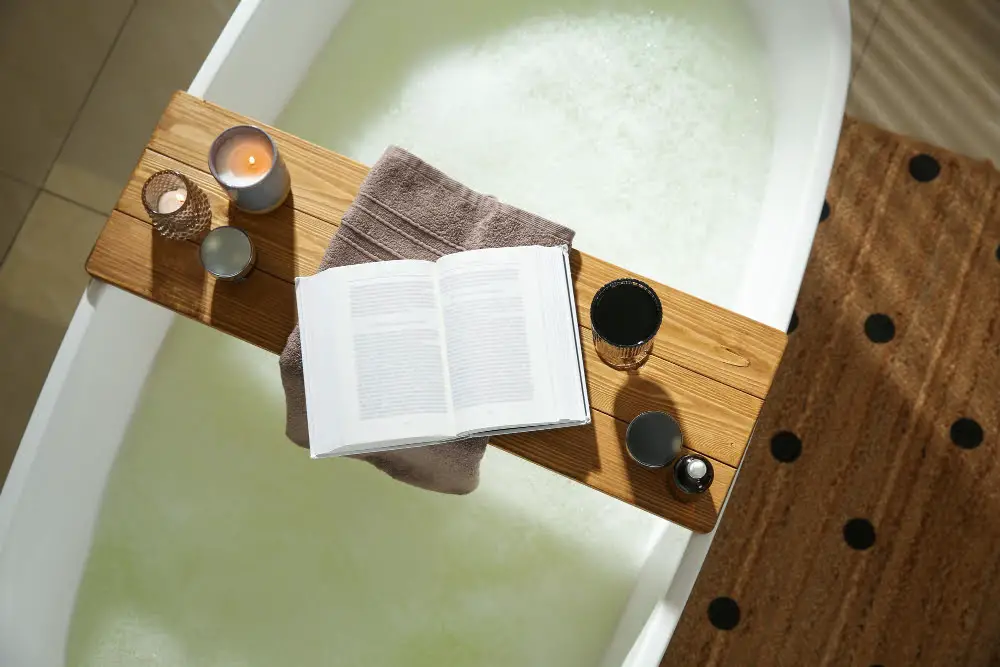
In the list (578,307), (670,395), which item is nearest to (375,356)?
(578,307)

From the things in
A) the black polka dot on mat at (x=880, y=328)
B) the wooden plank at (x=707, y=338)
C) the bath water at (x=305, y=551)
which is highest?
the black polka dot on mat at (x=880, y=328)

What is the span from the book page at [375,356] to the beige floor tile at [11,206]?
1250 millimetres

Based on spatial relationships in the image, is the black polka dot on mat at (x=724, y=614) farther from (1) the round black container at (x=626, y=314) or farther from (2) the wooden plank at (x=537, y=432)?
(1) the round black container at (x=626, y=314)

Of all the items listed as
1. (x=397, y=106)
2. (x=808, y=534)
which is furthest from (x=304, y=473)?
(x=808, y=534)

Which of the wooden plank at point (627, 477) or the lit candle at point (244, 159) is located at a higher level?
the lit candle at point (244, 159)

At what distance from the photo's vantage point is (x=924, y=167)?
1922 mm

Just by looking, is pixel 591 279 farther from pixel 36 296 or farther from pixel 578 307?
pixel 36 296

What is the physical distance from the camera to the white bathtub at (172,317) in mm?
1253

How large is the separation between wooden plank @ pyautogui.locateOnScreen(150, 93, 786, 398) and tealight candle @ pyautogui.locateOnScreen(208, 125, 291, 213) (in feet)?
0.20

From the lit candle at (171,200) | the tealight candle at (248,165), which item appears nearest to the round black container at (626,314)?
the tealight candle at (248,165)

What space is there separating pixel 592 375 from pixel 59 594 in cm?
105

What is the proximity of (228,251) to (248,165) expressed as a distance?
0.12 metres

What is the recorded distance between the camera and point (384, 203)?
3.78 ft

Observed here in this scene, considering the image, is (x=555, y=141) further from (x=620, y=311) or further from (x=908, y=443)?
(x=908, y=443)
